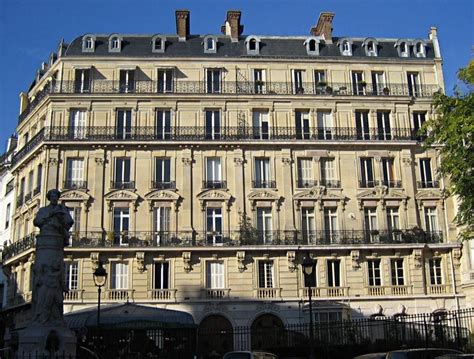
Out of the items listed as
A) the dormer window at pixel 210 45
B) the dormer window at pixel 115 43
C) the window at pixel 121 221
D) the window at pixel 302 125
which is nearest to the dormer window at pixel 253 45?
the dormer window at pixel 210 45

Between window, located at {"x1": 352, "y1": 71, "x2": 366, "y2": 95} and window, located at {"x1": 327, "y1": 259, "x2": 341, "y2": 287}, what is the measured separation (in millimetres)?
9910

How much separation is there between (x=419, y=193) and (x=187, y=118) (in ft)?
44.1

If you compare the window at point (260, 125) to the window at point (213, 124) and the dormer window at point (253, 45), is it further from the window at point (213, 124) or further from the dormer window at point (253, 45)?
the dormer window at point (253, 45)

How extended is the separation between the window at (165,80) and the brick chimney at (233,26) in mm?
4695

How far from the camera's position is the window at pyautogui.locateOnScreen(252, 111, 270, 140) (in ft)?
115

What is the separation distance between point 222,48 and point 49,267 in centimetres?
2537

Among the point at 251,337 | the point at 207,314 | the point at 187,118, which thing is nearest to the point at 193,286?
the point at 207,314

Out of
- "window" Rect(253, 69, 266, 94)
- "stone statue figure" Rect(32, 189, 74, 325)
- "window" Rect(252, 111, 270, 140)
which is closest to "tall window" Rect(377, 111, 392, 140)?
"window" Rect(252, 111, 270, 140)

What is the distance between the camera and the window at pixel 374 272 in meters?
33.6

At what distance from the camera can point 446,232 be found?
34719mm

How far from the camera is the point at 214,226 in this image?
33.5m

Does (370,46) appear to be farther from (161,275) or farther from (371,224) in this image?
(161,275)

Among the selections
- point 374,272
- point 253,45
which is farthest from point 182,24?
point 374,272

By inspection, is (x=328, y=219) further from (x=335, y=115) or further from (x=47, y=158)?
(x=47, y=158)
